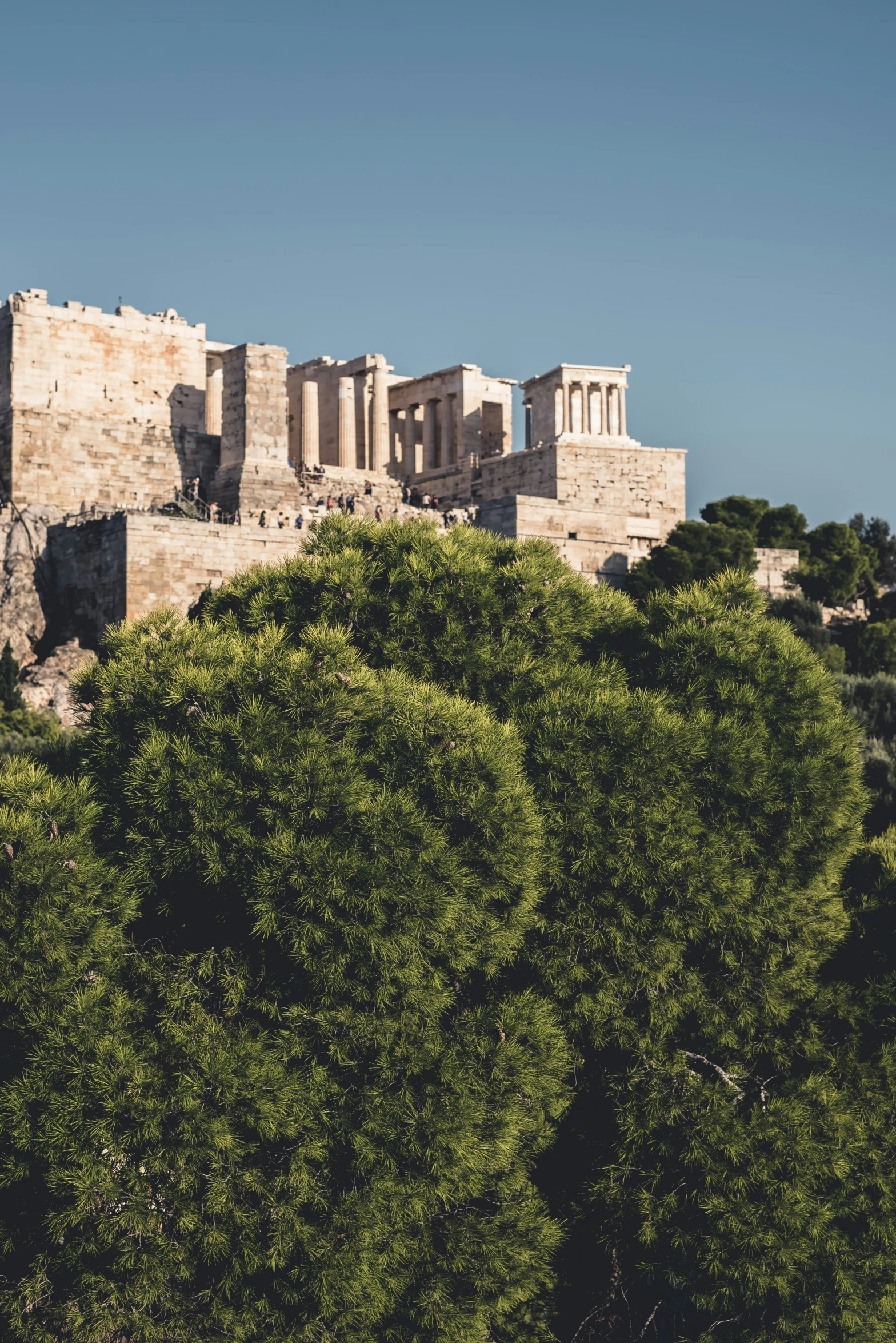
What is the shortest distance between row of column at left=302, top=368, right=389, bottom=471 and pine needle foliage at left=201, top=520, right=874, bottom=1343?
23.9m

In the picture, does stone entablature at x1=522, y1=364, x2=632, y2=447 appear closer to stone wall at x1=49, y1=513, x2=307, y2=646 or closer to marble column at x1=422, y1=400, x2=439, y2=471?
marble column at x1=422, y1=400, x2=439, y2=471

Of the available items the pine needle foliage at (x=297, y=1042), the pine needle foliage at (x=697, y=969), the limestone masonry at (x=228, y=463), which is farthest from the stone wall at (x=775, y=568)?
the pine needle foliage at (x=297, y=1042)

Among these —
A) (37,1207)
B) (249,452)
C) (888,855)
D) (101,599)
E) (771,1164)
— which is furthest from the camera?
(249,452)

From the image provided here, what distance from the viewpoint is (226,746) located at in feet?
29.6

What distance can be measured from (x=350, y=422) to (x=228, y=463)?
23.4 feet

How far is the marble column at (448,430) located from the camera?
35.2 m

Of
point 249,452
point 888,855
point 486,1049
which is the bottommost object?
point 486,1049

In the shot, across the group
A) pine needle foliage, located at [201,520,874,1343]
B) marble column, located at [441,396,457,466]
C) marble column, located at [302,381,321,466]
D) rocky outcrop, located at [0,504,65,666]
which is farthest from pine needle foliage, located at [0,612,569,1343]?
marble column, located at [441,396,457,466]

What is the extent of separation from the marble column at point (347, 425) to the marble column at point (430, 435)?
1829 millimetres

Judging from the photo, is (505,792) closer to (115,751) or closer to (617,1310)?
(115,751)

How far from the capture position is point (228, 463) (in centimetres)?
2759

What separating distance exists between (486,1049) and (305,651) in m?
2.45

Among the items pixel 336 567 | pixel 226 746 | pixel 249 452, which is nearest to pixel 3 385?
pixel 249 452

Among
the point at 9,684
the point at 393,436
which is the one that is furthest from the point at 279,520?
the point at 393,436
